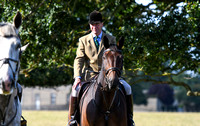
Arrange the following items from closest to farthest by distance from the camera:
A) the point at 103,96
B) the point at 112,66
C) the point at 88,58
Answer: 1. the point at 112,66
2. the point at 103,96
3. the point at 88,58

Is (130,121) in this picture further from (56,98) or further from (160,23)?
(56,98)

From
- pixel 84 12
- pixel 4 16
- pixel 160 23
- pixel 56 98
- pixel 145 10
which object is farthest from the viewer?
pixel 56 98

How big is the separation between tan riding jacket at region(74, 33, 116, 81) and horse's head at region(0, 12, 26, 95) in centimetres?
277

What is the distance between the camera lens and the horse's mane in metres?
5.68

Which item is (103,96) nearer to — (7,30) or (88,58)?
(88,58)

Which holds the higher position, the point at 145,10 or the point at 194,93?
the point at 145,10

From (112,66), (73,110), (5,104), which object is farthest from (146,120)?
(5,104)

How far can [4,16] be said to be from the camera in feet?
54.3

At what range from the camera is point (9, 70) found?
535 centimetres

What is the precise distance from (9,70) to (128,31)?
10.7 meters

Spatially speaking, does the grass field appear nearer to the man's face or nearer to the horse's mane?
the man's face

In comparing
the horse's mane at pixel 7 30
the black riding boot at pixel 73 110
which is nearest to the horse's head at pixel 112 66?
the black riding boot at pixel 73 110

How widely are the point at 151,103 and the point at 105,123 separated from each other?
93.7m

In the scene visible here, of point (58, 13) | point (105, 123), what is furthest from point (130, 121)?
point (58, 13)
